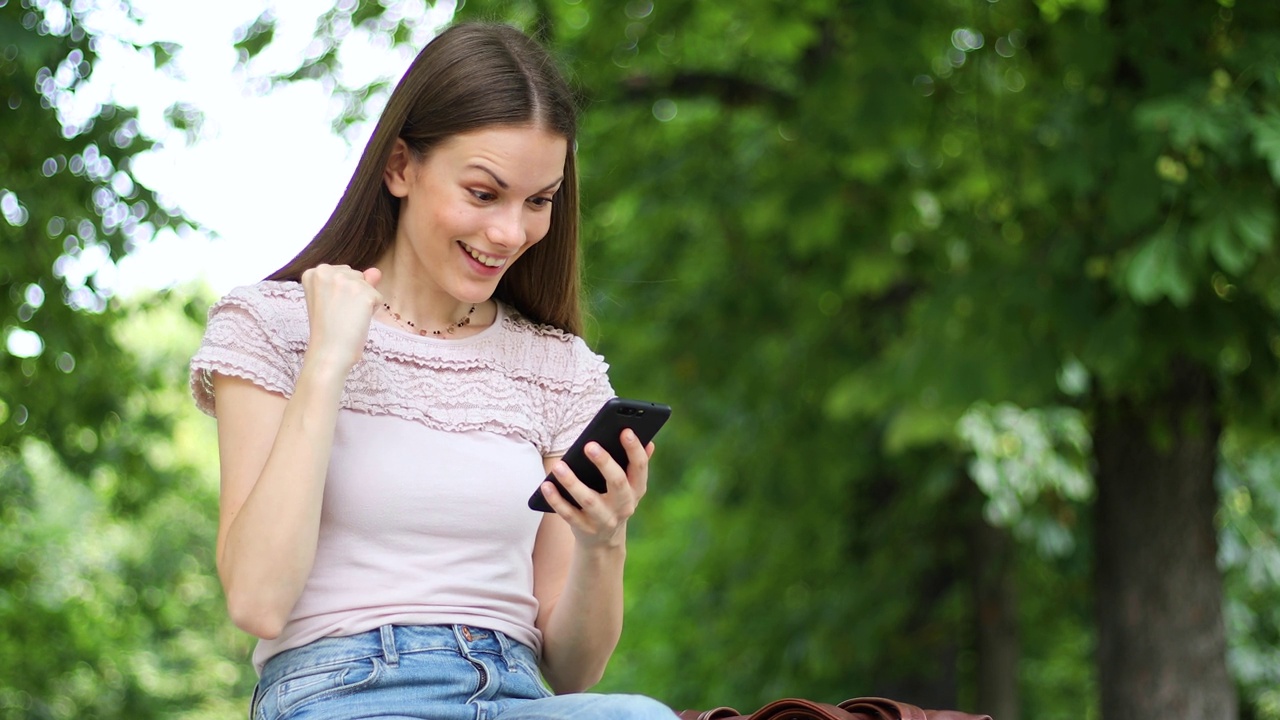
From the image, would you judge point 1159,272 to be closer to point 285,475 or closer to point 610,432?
point 610,432

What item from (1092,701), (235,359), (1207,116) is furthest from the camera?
(1092,701)

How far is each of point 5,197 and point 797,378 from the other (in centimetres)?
449

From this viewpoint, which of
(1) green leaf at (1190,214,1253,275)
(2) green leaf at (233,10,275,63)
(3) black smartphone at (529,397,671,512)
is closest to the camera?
(3) black smartphone at (529,397,671,512)

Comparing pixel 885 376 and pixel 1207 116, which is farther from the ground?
pixel 1207 116

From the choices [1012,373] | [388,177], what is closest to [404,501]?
[388,177]

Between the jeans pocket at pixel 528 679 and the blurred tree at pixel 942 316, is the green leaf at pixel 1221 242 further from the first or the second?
the jeans pocket at pixel 528 679

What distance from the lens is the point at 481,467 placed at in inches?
84.7

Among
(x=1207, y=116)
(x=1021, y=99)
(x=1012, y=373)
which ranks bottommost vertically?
(x=1012, y=373)

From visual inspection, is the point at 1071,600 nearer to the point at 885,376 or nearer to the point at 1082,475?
the point at 1082,475

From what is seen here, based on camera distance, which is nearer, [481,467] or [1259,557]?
[481,467]

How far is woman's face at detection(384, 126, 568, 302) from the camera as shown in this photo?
2.20 m

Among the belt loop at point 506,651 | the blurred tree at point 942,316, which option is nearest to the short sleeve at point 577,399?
the belt loop at point 506,651

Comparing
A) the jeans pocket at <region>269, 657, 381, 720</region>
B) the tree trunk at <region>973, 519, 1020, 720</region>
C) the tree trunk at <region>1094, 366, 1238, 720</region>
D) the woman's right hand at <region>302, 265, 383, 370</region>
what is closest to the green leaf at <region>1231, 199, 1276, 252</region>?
the tree trunk at <region>1094, 366, 1238, 720</region>

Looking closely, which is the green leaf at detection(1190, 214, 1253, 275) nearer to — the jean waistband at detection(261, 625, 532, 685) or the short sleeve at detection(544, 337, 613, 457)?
the short sleeve at detection(544, 337, 613, 457)
